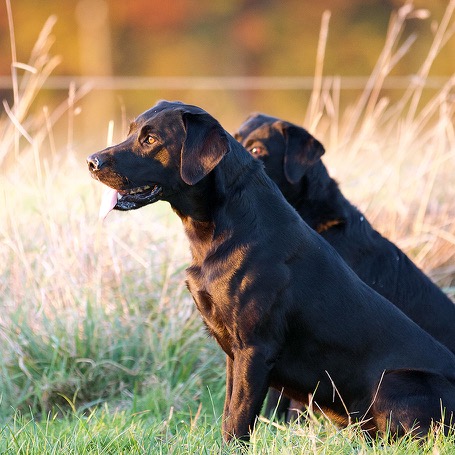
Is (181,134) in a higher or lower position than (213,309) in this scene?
higher

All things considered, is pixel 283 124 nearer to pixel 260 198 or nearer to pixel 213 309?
pixel 260 198

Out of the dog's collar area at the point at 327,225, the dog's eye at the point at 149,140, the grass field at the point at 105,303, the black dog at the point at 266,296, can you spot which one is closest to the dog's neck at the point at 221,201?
the black dog at the point at 266,296

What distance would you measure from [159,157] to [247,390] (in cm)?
97

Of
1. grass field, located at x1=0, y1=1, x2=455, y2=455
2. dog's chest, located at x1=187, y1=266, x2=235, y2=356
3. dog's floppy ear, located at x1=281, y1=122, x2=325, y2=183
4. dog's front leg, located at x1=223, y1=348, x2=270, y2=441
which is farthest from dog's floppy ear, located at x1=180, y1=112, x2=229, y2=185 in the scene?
dog's floppy ear, located at x1=281, y1=122, x2=325, y2=183

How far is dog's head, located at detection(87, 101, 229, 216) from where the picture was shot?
3184 millimetres

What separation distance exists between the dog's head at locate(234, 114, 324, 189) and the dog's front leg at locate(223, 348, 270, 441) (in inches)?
51.7

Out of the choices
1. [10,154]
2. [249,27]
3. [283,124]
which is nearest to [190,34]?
[249,27]

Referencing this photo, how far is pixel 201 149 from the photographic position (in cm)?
317

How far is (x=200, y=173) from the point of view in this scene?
317cm

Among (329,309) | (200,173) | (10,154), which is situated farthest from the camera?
(10,154)

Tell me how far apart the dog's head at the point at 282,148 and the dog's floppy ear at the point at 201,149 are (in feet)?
3.76

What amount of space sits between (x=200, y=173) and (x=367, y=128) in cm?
292

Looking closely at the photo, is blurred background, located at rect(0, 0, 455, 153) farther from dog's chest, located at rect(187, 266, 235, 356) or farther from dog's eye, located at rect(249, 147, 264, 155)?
dog's chest, located at rect(187, 266, 235, 356)

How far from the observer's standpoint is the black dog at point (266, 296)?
322 cm
